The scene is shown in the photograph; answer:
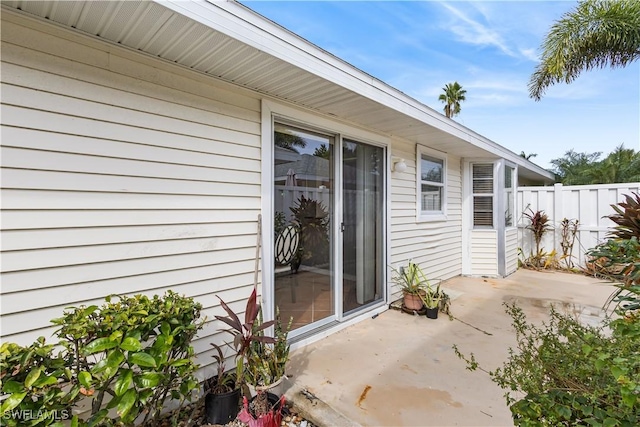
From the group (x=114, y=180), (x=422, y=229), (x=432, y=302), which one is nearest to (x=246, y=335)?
(x=114, y=180)

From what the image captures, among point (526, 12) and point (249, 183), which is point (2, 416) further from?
point (526, 12)

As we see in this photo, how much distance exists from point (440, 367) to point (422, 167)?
3125mm

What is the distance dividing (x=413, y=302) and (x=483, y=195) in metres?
3.33

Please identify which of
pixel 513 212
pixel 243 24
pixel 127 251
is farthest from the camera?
pixel 513 212

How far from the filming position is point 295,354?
9.04 ft

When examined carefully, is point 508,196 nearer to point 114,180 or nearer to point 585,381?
point 585,381

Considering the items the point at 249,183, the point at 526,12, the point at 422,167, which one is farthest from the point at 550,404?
the point at 526,12

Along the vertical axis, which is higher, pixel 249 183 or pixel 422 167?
pixel 422 167

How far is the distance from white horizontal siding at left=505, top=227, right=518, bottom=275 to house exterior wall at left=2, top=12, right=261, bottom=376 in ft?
18.4

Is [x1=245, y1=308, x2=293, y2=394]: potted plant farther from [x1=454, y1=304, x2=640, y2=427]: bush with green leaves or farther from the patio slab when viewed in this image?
[x1=454, y1=304, x2=640, y2=427]: bush with green leaves

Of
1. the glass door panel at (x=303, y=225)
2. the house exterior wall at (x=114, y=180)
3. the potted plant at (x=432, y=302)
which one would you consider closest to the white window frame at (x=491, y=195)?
the potted plant at (x=432, y=302)

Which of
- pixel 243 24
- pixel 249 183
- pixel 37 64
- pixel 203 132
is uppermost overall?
pixel 243 24

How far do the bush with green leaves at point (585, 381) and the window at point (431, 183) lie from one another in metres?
3.56

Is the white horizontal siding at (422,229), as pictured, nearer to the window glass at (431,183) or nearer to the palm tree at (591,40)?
the window glass at (431,183)
